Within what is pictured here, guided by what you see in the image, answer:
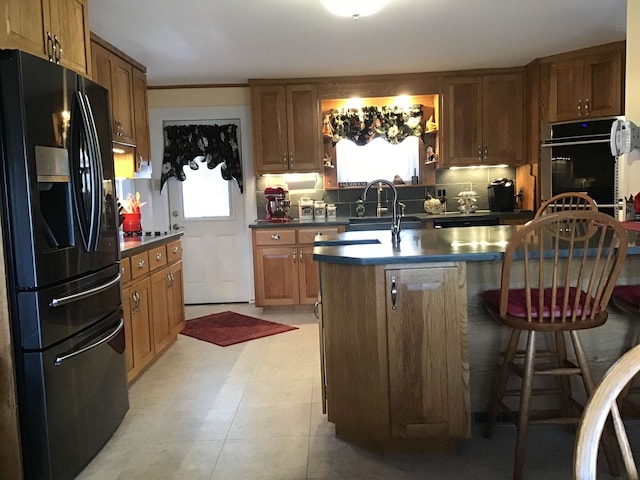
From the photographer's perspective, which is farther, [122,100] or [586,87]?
[586,87]

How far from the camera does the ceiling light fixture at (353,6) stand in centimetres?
295

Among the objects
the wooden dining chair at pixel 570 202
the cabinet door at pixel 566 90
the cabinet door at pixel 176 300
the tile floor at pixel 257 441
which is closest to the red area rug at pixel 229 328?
the cabinet door at pixel 176 300

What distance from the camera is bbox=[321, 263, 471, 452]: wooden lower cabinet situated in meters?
2.22

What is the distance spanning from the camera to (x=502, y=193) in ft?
17.2

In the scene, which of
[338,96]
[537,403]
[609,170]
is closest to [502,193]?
[609,170]

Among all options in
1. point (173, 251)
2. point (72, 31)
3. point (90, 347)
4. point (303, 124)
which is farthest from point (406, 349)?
point (303, 124)

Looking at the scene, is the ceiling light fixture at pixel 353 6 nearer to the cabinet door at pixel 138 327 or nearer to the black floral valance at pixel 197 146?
the cabinet door at pixel 138 327

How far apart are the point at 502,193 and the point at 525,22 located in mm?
1878

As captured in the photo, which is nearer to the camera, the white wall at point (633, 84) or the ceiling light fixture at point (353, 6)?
the ceiling light fixture at point (353, 6)

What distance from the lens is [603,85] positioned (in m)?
4.43

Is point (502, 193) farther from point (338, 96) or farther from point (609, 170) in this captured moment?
point (338, 96)

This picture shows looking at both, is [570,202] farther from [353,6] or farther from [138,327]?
[138,327]

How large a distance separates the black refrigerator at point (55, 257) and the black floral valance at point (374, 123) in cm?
314

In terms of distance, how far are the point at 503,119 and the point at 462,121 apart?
39 centimetres
